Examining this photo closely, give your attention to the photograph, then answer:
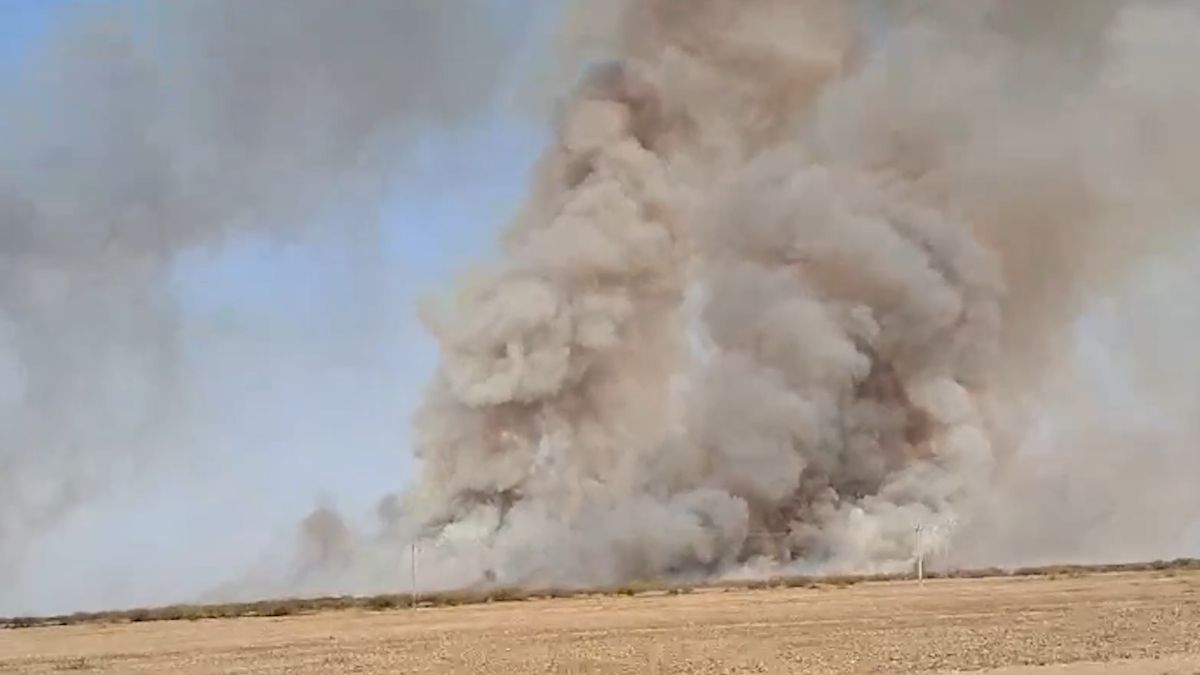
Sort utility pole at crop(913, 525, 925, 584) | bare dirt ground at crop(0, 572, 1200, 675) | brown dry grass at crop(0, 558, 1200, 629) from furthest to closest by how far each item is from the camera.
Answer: utility pole at crop(913, 525, 925, 584) → brown dry grass at crop(0, 558, 1200, 629) → bare dirt ground at crop(0, 572, 1200, 675)

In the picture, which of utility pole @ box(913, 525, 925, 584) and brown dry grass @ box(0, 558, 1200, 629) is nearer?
brown dry grass @ box(0, 558, 1200, 629)

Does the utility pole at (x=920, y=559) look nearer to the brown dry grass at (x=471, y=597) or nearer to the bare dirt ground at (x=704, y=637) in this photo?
the brown dry grass at (x=471, y=597)

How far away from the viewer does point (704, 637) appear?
3591 centimetres

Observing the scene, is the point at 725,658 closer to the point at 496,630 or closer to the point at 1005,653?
the point at 1005,653

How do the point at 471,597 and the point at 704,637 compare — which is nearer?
the point at 704,637

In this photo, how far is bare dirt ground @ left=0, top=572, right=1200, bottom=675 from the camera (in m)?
29.1

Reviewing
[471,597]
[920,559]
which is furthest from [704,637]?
[920,559]

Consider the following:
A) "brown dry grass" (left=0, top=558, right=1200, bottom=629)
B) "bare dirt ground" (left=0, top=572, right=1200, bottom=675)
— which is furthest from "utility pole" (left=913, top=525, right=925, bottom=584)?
"bare dirt ground" (left=0, top=572, right=1200, bottom=675)

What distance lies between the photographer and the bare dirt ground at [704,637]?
2906 cm

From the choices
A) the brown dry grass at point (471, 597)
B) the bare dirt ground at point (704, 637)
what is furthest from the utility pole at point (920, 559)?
the bare dirt ground at point (704, 637)

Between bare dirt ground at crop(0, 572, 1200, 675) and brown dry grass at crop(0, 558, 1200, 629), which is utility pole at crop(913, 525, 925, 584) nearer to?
brown dry grass at crop(0, 558, 1200, 629)

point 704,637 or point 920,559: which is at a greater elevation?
point 920,559

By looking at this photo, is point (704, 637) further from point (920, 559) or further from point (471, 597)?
point (920, 559)

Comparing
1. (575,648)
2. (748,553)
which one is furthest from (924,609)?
(748,553)
